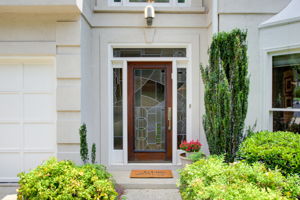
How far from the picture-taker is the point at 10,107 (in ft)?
13.0

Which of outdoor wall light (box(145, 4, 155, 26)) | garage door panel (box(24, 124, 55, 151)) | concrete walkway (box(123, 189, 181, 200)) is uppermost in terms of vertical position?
outdoor wall light (box(145, 4, 155, 26))

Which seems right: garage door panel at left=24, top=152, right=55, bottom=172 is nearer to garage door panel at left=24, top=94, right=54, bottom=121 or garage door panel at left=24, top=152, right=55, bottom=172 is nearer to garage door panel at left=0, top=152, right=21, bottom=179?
garage door panel at left=0, top=152, right=21, bottom=179

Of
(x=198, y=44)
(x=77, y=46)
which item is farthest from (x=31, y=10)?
(x=198, y=44)

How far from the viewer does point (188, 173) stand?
8.85ft

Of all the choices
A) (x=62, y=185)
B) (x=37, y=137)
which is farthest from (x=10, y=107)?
(x=62, y=185)

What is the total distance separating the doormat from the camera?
409 cm

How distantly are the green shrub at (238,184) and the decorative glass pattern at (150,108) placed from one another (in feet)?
6.42

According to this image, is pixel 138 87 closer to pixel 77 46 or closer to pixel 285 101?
pixel 77 46

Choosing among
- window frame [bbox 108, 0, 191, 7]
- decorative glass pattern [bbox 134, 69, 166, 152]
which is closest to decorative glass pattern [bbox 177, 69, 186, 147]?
decorative glass pattern [bbox 134, 69, 166, 152]

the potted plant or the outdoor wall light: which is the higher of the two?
the outdoor wall light

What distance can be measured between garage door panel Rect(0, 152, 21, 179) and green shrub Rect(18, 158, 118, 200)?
1.41 metres

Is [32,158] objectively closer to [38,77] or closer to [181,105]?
[38,77]

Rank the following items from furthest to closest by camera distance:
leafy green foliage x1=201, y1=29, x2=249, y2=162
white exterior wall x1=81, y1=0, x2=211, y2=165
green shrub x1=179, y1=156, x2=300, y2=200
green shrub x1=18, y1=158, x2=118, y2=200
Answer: white exterior wall x1=81, y1=0, x2=211, y2=165 → leafy green foliage x1=201, y1=29, x2=249, y2=162 → green shrub x1=18, y1=158, x2=118, y2=200 → green shrub x1=179, y1=156, x2=300, y2=200

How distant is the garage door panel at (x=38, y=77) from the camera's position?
3.96m
